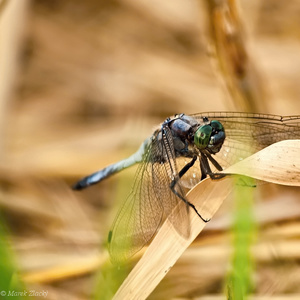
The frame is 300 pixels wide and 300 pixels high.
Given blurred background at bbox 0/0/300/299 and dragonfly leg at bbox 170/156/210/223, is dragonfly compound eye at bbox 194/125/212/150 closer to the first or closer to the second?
dragonfly leg at bbox 170/156/210/223

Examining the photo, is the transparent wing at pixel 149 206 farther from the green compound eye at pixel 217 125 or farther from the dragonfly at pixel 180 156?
the green compound eye at pixel 217 125

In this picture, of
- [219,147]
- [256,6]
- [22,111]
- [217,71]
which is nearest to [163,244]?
[219,147]

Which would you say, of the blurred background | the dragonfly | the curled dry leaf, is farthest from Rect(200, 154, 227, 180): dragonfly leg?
the curled dry leaf

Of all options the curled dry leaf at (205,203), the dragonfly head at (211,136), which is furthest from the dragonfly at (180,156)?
the curled dry leaf at (205,203)

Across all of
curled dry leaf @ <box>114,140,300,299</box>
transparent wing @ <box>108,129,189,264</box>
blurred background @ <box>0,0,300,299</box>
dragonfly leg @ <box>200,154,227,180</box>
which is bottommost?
blurred background @ <box>0,0,300,299</box>

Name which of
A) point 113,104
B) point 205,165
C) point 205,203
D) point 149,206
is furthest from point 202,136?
point 113,104

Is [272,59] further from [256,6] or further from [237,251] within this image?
[237,251]

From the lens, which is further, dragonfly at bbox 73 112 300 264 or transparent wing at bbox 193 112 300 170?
transparent wing at bbox 193 112 300 170
